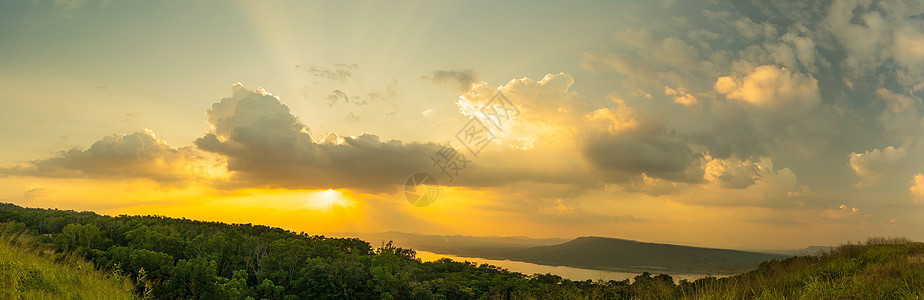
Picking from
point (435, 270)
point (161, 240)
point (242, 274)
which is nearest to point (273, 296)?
point (242, 274)

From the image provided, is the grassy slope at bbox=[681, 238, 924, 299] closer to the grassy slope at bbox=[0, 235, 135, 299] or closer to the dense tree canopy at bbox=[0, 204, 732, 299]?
the grassy slope at bbox=[0, 235, 135, 299]

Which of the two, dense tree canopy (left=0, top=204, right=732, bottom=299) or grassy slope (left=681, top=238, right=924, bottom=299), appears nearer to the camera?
grassy slope (left=681, top=238, right=924, bottom=299)

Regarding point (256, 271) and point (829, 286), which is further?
point (256, 271)

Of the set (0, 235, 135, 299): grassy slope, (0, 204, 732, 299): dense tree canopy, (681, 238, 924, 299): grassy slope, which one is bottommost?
(0, 204, 732, 299): dense tree canopy

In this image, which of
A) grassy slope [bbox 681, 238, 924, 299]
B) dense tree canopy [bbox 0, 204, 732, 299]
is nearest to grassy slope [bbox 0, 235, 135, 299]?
grassy slope [bbox 681, 238, 924, 299]

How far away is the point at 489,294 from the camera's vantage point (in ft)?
258

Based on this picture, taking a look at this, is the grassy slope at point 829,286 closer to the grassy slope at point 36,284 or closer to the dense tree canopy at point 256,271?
the grassy slope at point 36,284

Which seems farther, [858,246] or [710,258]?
[858,246]

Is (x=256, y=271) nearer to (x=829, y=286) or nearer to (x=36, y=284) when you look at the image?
(x=36, y=284)

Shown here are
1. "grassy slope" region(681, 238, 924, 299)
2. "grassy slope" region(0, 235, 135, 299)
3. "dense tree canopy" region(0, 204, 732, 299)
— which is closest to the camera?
"grassy slope" region(681, 238, 924, 299)

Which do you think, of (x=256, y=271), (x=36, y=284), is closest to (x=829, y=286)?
(x=36, y=284)

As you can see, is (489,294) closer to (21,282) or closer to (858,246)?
(858,246)

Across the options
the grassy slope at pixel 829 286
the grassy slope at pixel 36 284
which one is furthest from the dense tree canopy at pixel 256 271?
the grassy slope at pixel 829 286

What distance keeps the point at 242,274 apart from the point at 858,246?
80181 millimetres
